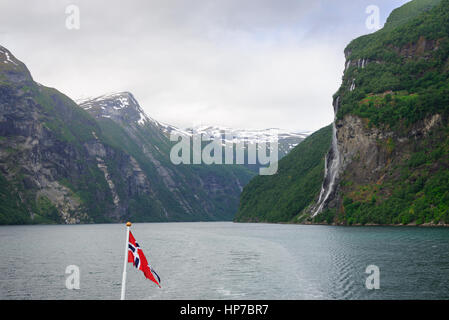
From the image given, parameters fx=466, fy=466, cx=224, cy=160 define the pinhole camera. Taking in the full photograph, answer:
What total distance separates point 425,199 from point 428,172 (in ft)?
30.9

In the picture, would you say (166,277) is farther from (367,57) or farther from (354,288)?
(367,57)

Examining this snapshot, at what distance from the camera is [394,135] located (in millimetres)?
140875

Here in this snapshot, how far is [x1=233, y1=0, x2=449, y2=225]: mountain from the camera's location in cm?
12562

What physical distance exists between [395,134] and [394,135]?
44cm

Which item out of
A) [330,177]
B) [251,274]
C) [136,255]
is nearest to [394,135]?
[330,177]

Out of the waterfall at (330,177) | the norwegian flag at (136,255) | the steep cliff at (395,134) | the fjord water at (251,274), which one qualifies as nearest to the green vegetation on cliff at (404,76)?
the steep cliff at (395,134)

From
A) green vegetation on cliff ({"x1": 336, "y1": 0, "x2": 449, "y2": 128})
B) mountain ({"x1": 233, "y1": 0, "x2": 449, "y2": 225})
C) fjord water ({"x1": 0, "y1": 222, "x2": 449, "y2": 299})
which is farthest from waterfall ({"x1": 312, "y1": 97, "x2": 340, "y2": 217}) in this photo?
fjord water ({"x1": 0, "y1": 222, "x2": 449, "y2": 299})

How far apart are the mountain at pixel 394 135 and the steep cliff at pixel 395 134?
0.26m

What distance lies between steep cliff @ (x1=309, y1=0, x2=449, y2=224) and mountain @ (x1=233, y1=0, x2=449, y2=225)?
0.84 ft

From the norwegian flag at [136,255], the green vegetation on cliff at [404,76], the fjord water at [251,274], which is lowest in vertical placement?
the fjord water at [251,274]

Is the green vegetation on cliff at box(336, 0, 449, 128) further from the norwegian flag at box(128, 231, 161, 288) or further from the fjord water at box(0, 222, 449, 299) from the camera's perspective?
the norwegian flag at box(128, 231, 161, 288)

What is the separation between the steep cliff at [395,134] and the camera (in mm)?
125688

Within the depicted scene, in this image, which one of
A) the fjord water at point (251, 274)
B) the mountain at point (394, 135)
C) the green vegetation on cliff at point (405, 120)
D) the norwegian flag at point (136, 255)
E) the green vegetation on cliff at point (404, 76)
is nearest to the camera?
the norwegian flag at point (136, 255)

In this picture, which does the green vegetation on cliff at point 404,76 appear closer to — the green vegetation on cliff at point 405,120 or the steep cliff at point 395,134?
the green vegetation on cliff at point 405,120
